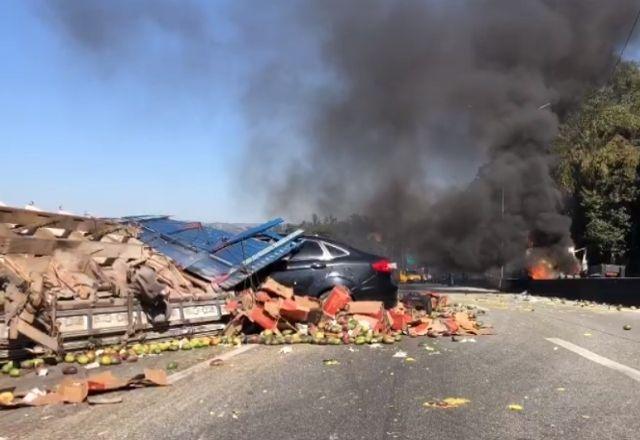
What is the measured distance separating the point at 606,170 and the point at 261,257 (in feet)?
84.2

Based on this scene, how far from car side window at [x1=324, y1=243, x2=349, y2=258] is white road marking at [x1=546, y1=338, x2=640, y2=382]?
9.60ft

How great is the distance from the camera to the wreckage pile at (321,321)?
7.84 meters

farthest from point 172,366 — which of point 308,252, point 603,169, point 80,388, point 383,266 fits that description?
A: point 603,169

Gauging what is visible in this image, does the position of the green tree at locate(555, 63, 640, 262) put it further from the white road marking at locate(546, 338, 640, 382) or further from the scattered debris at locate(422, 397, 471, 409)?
the scattered debris at locate(422, 397, 471, 409)

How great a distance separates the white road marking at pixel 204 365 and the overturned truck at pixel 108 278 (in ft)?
2.08

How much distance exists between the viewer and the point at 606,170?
30.3 metres

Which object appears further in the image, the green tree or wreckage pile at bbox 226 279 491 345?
the green tree

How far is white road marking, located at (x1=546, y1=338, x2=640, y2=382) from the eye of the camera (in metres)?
6.04

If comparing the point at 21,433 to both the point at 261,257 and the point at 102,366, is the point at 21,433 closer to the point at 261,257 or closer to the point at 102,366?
the point at 102,366

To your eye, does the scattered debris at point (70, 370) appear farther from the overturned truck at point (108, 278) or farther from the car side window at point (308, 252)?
the car side window at point (308, 252)

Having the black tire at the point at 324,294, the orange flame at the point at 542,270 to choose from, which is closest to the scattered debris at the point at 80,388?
the black tire at the point at 324,294

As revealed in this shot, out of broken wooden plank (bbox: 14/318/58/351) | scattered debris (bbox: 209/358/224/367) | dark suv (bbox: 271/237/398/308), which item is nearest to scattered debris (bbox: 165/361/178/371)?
scattered debris (bbox: 209/358/224/367)

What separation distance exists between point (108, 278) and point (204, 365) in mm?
1641

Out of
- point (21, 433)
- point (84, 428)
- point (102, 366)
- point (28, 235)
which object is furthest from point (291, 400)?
point (28, 235)
